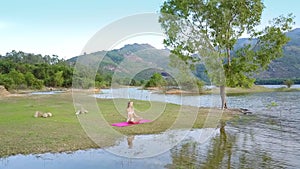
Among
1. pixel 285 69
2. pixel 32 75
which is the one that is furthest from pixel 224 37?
pixel 285 69

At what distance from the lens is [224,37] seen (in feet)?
98.8

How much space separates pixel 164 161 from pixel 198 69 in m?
21.6

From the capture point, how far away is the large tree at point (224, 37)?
2873 cm

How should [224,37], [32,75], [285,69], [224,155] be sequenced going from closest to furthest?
[224,155] < [224,37] < [32,75] < [285,69]

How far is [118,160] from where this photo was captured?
1119 cm

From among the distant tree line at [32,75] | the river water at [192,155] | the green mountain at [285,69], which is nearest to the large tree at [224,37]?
the river water at [192,155]

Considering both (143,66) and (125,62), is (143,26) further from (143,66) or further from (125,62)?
(143,66)

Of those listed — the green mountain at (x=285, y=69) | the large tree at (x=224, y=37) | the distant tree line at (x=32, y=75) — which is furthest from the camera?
the green mountain at (x=285, y=69)

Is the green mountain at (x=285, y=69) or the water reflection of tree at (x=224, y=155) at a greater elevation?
the green mountain at (x=285, y=69)

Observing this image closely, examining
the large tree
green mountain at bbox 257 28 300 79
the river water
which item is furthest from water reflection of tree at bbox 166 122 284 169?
green mountain at bbox 257 28 300 79

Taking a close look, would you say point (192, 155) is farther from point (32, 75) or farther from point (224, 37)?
point (32, 75)

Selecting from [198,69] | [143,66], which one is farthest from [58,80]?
[143,66]

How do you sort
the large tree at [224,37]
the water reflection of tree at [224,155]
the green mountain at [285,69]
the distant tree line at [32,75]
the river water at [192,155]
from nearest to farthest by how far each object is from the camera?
the water reflection of tree at [224,155] < the river water at [192,155] < the large tree at [224,37] < the distant tree line at [32,75] < the green mountain at [285,69]

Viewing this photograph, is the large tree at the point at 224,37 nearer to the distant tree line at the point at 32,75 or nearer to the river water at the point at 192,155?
the river water at the point at 192,155
